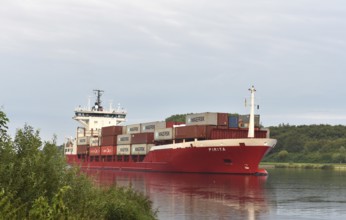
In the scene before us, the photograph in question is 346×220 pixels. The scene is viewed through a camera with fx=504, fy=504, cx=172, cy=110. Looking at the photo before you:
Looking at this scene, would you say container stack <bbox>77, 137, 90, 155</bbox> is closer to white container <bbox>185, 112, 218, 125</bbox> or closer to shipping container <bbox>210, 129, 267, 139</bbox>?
white container <bbox>185, 112, 218, 125</bbox>

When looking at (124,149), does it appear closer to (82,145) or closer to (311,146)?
(82,145)

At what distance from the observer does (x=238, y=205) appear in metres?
39.1

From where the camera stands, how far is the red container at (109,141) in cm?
10406

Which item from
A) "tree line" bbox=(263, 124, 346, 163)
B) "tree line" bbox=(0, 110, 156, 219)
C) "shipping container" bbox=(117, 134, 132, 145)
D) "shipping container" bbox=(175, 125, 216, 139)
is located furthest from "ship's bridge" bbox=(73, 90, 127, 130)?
"tree line" bbox=(0, 110, 156, 219)

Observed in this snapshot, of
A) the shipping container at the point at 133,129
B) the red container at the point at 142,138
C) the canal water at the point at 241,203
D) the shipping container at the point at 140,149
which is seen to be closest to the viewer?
the canal water at the point at 241,203

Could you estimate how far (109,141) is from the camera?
347ft

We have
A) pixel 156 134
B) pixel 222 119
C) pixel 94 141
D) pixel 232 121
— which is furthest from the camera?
pixel 94 141

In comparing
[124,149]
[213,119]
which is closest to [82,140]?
[124,149]

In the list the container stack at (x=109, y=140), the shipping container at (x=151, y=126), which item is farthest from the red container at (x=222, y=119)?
the container stack at (x=109, y=140)

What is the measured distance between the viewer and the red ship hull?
72375 millimetres

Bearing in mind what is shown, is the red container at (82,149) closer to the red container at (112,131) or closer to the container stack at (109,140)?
the container stack at (109,140)

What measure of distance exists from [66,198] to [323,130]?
186 metres

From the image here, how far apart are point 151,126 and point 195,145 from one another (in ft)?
61.6

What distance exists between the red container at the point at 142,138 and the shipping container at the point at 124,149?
1.86m
